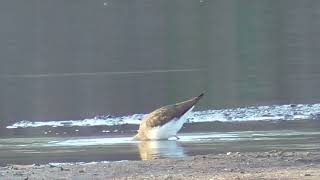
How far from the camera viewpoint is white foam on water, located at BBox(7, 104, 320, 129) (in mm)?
16797

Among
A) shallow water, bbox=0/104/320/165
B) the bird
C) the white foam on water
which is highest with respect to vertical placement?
the bird

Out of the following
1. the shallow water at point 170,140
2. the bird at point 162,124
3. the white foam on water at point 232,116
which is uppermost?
the bird at point 162,124

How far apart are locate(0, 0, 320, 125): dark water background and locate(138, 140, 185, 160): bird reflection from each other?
9.78 meters

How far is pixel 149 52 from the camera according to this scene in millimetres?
30266

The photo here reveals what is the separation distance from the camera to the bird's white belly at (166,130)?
43.4ft

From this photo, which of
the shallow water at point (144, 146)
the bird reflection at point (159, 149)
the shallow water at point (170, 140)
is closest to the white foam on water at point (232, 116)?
the shallow water at point (170, 140)

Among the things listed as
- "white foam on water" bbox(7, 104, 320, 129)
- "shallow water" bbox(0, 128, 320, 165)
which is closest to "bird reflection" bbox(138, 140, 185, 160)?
"shallow water" bbox(0, 128, 320, 165)

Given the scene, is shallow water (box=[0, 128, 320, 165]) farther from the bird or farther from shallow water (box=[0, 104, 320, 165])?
the bird

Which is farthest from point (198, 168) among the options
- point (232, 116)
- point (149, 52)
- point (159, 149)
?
point (149, 52)

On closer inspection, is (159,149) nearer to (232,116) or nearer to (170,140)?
(170,140)

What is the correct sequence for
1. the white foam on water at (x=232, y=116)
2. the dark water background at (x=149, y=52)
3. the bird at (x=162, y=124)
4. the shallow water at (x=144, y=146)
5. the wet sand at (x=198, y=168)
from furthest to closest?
the dark water background at (x=149, y=52) < the white foam on water at (x=232, y=116) < the bird at (x=162, y=124) < the shallow water at (x=144, y=146) < the wet sand at (x=198, y=168)

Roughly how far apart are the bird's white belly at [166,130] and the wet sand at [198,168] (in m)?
2.68

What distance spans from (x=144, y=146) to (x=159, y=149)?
545 millimetres

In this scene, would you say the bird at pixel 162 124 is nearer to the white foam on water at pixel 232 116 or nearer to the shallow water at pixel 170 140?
the shallow water at pixel 170 140
